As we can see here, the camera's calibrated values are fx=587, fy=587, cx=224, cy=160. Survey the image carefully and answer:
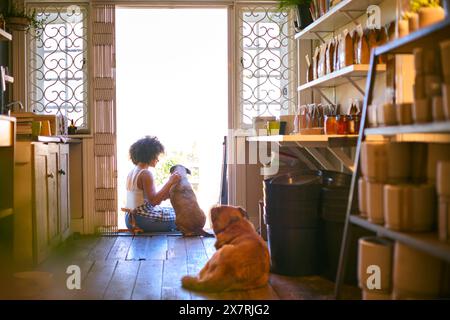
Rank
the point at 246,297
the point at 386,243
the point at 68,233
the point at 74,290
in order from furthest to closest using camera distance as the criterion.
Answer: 1. the point at 68,233
2. the point at 74,290
3. the point at 246,297
4. the point at 386,243

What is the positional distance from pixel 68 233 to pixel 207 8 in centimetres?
244

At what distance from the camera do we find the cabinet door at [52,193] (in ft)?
13.8

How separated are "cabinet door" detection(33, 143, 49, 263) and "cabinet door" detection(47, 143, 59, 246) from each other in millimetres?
83

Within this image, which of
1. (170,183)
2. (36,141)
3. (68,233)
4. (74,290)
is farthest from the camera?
(170,183)

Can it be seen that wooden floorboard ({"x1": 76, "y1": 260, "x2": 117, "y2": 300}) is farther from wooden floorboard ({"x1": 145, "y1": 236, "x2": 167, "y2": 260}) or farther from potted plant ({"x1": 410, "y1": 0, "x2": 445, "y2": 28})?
potted plant ({"x1": 410, "y1": 0, "x2": 445, "y2": 28})

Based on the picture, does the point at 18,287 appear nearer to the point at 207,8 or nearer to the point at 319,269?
the point at 319,269


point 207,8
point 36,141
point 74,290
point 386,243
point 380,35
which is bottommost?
point 74,290

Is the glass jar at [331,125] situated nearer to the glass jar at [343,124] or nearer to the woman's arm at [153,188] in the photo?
the glass jar at [343,124]

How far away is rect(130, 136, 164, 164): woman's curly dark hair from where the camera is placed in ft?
18.0

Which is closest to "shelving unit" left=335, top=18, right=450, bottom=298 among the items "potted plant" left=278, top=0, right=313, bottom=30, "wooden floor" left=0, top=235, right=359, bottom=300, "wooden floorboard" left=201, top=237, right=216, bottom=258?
"wooden floor" left=0, top=235, right=359, bottom=300

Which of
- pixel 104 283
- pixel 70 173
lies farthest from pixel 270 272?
pixel 70 173

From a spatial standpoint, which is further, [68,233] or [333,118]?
[68,233]

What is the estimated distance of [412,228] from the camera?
2.19m

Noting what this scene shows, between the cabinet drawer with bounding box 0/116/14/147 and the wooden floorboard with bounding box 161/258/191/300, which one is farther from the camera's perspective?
the cabinet drawer with bounding box 0/116/14/147
